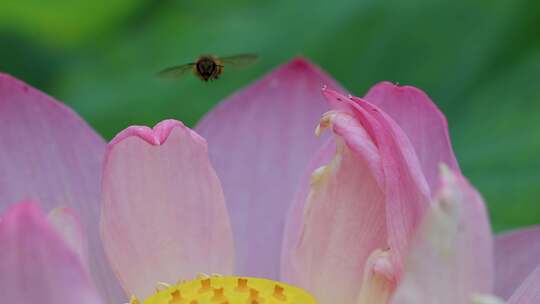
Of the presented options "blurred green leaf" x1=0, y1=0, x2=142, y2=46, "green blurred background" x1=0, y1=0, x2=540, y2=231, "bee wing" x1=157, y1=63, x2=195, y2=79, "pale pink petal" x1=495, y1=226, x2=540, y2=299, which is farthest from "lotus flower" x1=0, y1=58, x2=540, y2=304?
"blurred green leaf" x1=0, y1=0, x2=142, y2=46

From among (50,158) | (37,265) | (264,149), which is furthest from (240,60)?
(37,265)

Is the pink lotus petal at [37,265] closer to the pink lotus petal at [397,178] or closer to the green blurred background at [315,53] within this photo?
the pink lotus petal at [397,178]

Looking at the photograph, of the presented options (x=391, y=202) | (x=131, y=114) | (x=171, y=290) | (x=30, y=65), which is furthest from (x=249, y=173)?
(x=30, y=65)

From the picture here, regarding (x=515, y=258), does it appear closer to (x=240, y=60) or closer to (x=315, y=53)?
(x=240, y=60)

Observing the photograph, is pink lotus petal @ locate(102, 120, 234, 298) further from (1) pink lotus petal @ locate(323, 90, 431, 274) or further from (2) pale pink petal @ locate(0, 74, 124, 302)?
(1) pink lotus petal @ locate(323, 90, 431, 274)

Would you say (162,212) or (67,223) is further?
(162,212)

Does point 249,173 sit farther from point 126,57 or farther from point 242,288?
point 126,57
